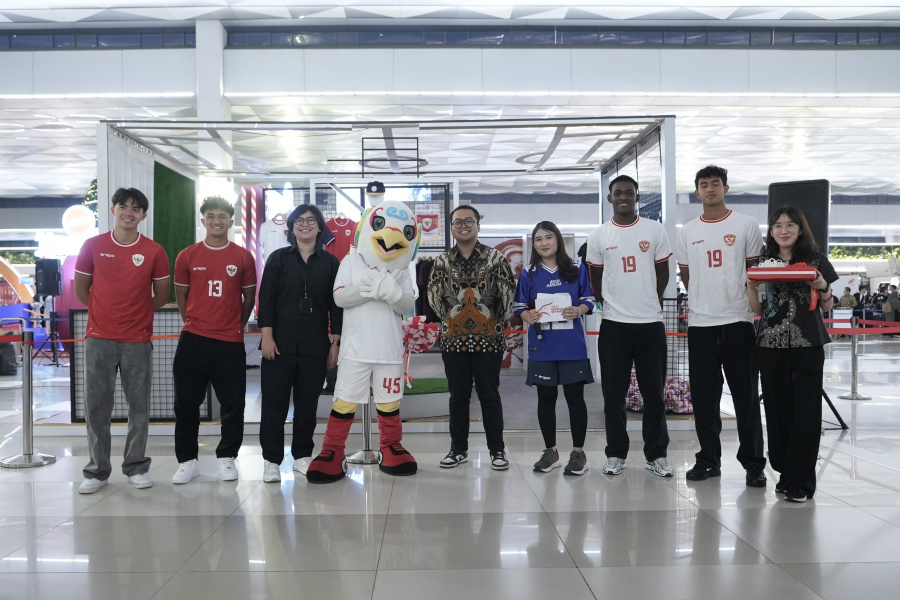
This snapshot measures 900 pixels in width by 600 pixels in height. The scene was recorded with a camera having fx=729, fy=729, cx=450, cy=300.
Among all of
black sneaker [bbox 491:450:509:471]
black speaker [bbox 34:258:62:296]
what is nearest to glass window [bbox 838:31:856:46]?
black sneaker [bbox 491:450:509:471]

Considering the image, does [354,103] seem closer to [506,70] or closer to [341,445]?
[506,70]

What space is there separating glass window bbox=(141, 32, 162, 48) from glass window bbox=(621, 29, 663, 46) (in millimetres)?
7281

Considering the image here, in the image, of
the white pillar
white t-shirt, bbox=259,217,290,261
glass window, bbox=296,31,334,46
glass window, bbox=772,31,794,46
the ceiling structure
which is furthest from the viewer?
glass window, bbox=772,31,794,46

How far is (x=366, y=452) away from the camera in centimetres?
480

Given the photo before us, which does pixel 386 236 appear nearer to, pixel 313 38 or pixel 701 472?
pixel 701 472

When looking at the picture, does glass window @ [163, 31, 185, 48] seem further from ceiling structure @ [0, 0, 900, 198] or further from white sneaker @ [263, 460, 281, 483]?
white sneaker @ [263, 460, 281, 483]

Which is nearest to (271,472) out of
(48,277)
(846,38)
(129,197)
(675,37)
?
(129,197)

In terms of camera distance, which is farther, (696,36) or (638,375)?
(696,36)

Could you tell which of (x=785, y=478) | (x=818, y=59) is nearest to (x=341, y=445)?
(x=785, y=478)

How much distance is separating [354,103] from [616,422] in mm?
8898

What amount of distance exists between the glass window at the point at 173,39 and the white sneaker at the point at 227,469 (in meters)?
9.15

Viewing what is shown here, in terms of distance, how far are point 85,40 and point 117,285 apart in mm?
9275

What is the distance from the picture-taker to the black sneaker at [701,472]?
4172mm

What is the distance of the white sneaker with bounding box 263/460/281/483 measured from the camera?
4211 mm
